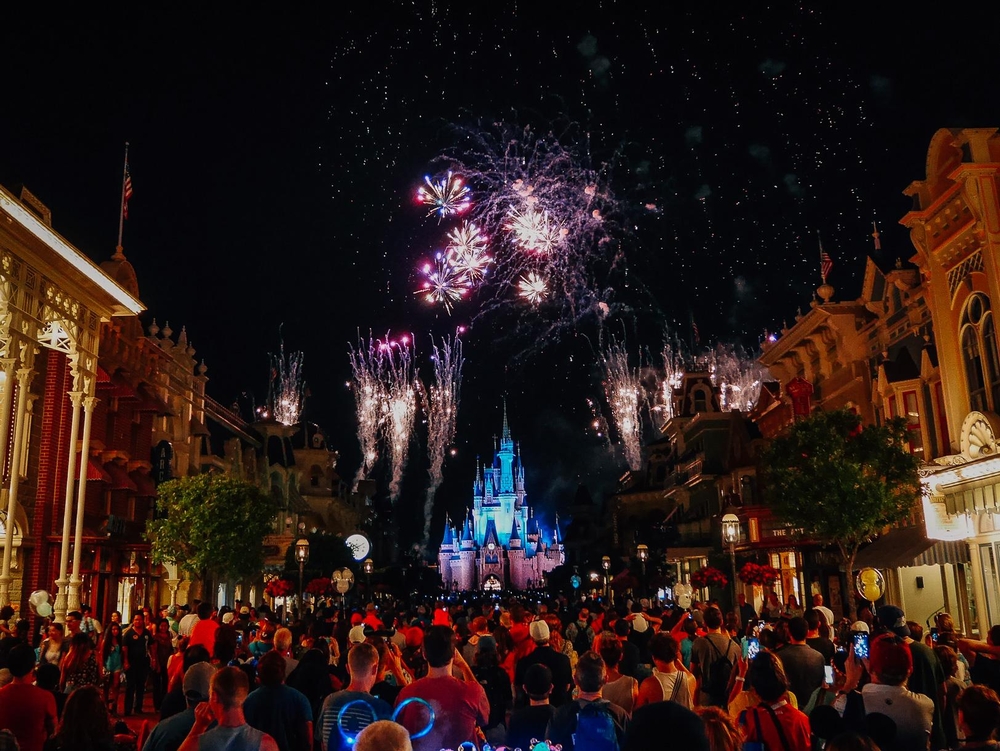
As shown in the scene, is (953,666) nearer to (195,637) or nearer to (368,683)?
(368,683)

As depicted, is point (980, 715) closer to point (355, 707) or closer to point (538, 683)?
point (538, 683)

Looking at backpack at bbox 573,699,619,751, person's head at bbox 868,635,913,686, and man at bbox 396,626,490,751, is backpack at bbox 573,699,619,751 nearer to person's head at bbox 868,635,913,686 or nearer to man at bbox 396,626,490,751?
man at bbox 396,626,490,751

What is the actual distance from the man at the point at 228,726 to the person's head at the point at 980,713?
14.7ft

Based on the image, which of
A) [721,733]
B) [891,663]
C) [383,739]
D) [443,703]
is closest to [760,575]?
[891,663]

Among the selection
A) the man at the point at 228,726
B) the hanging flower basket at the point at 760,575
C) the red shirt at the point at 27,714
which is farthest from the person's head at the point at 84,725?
the hanging flower basket at the point at 760,575

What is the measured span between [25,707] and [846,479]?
23.8 m

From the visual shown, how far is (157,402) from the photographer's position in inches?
1470

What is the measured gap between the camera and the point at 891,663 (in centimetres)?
703

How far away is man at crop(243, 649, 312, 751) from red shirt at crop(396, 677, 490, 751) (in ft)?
3.43

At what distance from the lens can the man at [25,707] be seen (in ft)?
25.0

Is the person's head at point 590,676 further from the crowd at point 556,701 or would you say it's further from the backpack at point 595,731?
the backpack at point 595,731

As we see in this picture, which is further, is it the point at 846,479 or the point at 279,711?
the point at 846,479

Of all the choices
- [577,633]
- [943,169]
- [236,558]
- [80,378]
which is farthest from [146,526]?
[943,169]

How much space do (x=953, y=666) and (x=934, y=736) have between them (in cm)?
131
